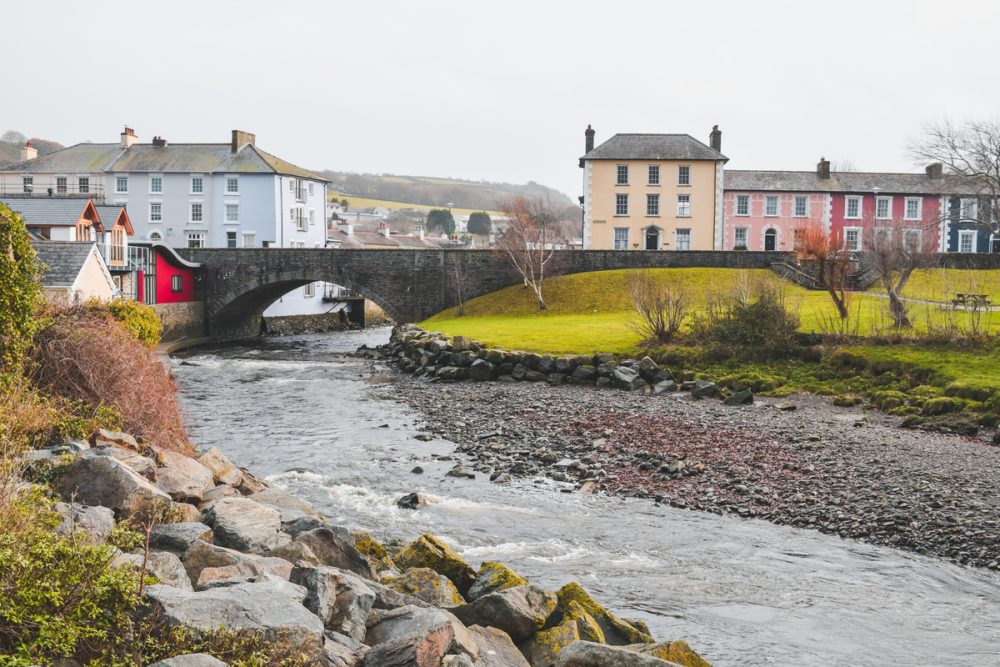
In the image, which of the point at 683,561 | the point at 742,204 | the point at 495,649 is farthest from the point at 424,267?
the point at 495,649

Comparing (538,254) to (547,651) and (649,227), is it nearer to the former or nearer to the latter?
(649,227)

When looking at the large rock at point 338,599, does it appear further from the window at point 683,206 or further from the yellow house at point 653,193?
the window at point 683,206

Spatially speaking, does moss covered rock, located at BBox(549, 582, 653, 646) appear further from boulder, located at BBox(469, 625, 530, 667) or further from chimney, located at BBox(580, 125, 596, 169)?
chimney, located at BBox(580, 125, 596, 169)

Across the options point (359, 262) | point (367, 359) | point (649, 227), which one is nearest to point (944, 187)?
point (649, 227)

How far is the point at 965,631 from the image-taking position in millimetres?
10453

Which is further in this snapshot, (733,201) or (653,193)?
(733,201)

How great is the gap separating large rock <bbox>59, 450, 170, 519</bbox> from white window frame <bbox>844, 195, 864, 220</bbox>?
68395 mm

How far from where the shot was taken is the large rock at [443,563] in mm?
10625

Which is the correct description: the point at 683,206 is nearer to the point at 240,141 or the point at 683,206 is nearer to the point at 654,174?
the point at 654,174

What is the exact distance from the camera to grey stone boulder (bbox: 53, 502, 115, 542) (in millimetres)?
8117

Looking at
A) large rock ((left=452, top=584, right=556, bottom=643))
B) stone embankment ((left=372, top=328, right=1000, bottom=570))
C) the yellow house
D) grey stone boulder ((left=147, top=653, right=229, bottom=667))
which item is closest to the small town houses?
the yellow house

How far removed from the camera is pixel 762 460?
18.5m

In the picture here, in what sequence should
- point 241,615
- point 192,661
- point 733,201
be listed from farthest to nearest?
point 733,201, point 241,615, point 192,661

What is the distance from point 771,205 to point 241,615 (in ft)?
224
